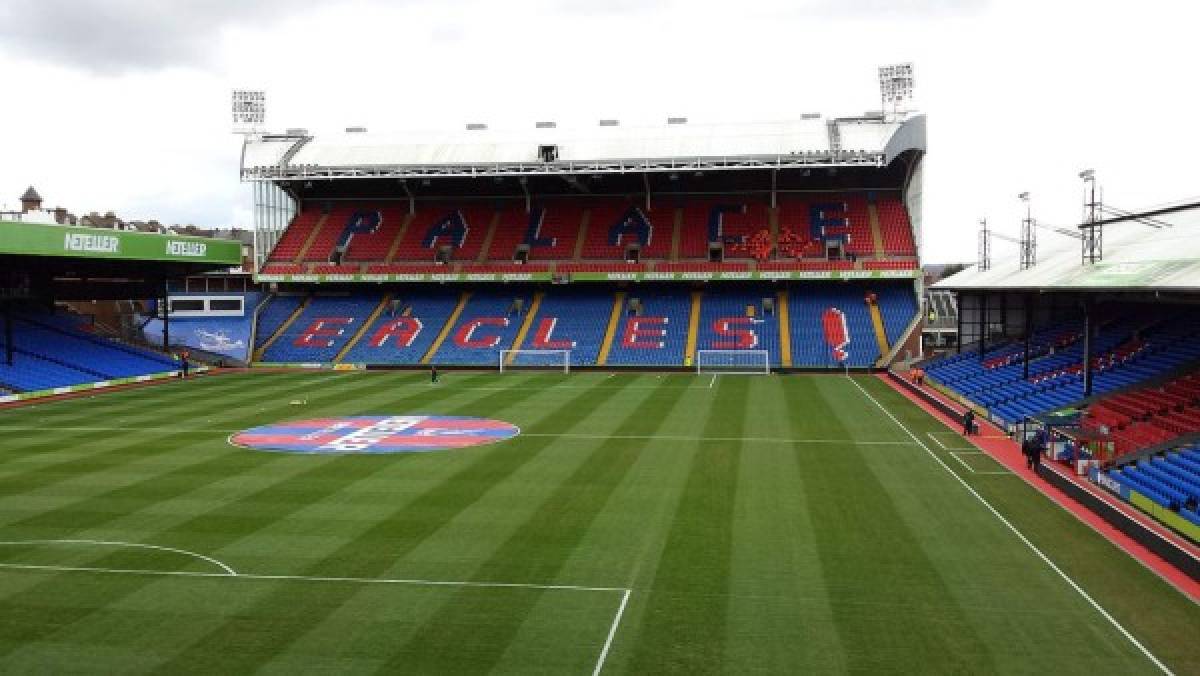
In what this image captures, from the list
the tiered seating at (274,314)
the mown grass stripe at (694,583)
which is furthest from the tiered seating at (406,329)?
the mown grass stripe at (694,583)

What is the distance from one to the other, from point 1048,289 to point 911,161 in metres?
33.8

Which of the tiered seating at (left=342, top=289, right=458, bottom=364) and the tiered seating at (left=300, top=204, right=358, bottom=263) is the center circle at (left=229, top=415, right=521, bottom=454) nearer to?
A: the tiered seating at (left=342, top=289, right=458, bottom=364)

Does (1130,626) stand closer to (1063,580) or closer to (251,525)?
(1063,580)

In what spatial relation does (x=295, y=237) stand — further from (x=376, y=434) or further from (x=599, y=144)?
(x=376, y=434)

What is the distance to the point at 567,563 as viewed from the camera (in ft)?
50.9

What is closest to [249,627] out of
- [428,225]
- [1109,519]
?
[1109,519]

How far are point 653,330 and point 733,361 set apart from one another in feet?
20.1

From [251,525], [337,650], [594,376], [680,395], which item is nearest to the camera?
[337,650]

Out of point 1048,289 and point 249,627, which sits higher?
point 1048,289

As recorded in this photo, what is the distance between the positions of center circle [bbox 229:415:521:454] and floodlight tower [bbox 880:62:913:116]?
40062 mm

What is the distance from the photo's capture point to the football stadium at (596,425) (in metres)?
12.9

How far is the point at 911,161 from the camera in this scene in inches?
2264

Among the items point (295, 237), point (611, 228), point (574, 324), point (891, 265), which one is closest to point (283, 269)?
point (295, 237)

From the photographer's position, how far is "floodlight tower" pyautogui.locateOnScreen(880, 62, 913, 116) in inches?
2274
